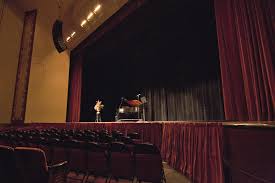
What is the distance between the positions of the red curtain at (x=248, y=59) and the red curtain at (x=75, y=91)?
810 centimetres

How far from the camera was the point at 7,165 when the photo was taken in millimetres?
1973

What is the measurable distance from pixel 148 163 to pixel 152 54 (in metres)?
7.45

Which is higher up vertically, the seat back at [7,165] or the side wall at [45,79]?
the side wall at [45,79]

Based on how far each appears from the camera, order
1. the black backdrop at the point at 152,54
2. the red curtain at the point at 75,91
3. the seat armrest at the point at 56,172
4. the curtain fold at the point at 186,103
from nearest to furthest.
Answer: the seat armrest at the point at 56,172 < the black backdrop at the point at 152,54 < the curtain fold at the point at 186,103 < the red curtain at the point at 75,91

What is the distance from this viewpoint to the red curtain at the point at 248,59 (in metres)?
3.27

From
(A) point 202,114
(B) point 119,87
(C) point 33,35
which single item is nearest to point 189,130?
(A) point 202,114

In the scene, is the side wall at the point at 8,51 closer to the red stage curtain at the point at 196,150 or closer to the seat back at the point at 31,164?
the seat back at the point at 31,164

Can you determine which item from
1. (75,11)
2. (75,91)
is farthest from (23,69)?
(75,11)

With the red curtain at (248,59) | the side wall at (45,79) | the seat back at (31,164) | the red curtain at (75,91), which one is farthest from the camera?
the red curtain at (75,91)

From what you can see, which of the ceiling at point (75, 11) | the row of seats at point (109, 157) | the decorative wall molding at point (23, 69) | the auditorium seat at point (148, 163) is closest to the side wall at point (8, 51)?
the decorative wall molding at point (23, 69)

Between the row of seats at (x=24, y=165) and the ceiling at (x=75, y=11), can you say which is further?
the ceiling at (x=75, y=11)

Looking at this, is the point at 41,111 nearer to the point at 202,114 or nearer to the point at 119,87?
the point at 119,87

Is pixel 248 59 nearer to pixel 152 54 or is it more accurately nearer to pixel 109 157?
pixel 109 157

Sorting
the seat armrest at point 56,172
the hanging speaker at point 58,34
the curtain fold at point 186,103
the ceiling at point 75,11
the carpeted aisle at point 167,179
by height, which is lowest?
the carpeted aisle at point 167,179
